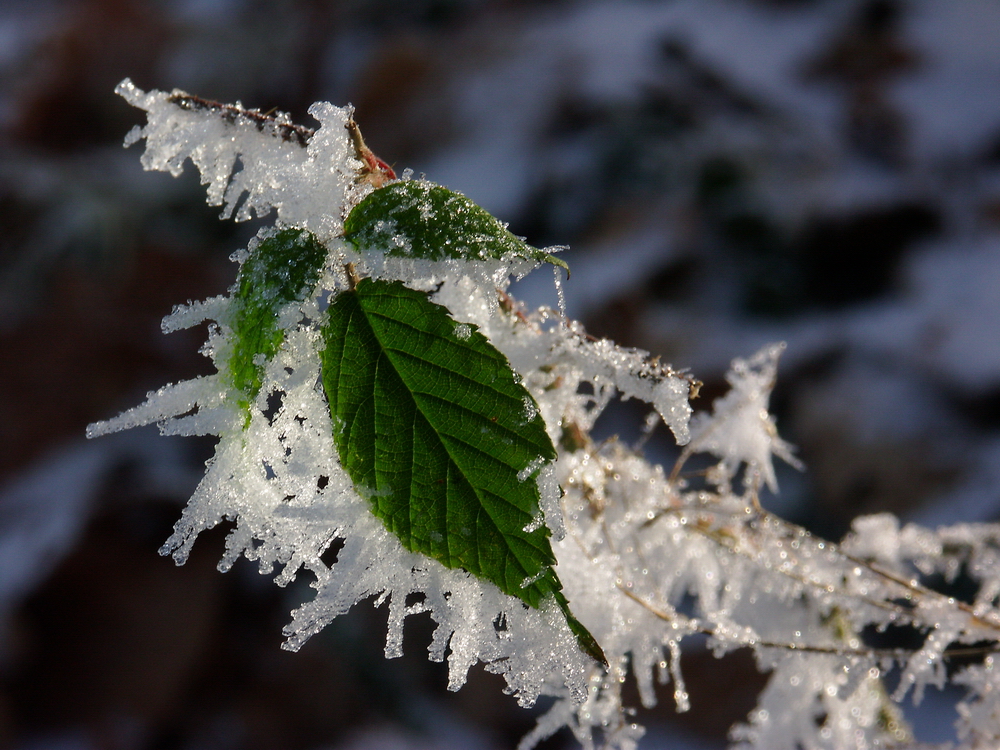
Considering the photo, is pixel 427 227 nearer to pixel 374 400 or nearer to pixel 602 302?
pixel 374 400

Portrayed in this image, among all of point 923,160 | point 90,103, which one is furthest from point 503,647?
point 90,103

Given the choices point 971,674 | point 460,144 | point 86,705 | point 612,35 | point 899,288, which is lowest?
point 86,705

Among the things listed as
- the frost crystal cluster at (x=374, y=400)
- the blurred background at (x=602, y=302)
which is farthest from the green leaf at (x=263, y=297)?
→ the blurred background at (x=602, y=302)

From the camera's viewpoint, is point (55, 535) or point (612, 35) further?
point (612, 35)

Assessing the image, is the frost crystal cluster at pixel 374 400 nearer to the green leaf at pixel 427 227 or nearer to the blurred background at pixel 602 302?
the green leaf at pixel 427 227

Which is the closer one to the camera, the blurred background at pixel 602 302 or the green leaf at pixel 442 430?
the green leaf at pixel 442 430

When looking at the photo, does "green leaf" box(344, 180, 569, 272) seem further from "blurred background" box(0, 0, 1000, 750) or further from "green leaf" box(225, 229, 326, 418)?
"blurred background" box(0, 0, 1000, 750)

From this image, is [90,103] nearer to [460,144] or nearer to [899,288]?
[460,144]
